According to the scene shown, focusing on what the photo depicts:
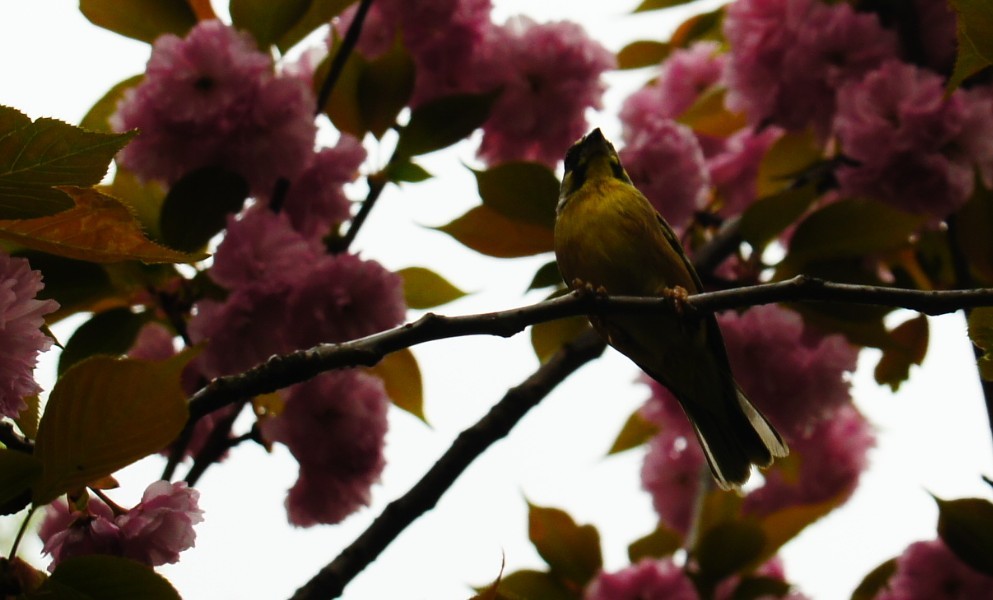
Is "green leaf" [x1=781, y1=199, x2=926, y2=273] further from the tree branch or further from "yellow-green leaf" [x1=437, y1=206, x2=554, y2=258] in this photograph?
the tree branch

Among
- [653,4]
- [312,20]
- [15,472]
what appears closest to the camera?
[15,472]

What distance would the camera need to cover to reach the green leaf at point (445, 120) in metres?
1.75

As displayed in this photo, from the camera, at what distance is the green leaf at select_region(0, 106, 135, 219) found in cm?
76

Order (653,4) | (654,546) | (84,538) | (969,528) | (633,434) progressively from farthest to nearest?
(633,434) < (653,4) < (654,546) < (969,528) < (84,538)

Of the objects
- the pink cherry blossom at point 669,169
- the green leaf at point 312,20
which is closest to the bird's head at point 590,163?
the pink cherry blossom at point 669,169

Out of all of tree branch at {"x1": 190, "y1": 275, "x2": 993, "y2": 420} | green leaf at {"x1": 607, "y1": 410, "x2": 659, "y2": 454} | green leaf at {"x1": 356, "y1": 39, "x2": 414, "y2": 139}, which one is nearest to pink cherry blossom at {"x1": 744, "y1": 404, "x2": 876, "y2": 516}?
green leaf at {"x1": 607, "y1": 410, "x2": 659, "y2": 454}

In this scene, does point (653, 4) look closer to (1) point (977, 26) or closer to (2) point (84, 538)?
(1) point (977, 26)

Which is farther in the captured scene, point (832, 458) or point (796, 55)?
point (832, 458)

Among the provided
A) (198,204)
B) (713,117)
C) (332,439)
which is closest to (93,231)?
(198,204)

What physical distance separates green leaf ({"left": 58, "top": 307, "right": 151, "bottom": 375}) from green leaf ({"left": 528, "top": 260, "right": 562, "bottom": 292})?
0.67m

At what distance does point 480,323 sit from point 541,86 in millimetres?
1172

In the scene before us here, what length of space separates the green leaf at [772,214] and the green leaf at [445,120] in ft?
1.62

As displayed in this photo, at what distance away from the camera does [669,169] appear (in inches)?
77.2

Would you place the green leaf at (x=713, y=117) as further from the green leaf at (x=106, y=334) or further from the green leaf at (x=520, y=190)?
the green leaf at (x=106, y=334)
